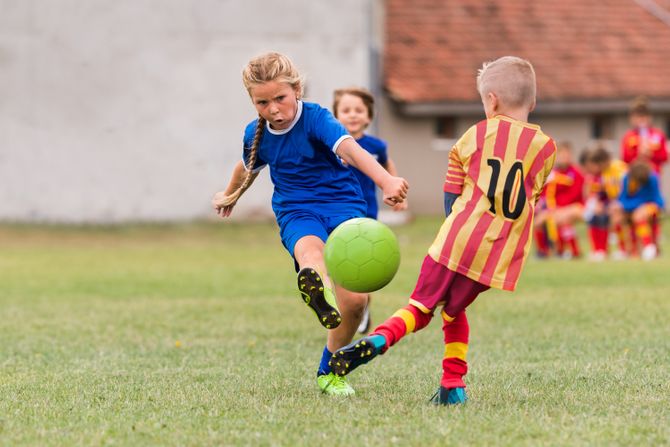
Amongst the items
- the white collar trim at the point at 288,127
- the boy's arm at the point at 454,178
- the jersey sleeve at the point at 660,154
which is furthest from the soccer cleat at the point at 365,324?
the jersey sleeve at the point at 660,154

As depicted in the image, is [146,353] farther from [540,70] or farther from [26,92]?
[540,70]

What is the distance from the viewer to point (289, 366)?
7.61 metres

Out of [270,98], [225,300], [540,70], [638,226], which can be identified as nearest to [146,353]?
[270,98]

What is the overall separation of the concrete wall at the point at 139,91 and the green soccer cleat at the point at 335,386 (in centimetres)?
2086

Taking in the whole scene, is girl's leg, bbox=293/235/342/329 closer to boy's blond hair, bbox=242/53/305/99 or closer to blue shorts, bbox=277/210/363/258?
blue shorts, bbox=277/210/363/258

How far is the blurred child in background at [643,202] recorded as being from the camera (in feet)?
61.6

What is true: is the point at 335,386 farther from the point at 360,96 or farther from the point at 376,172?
the point at 360,96

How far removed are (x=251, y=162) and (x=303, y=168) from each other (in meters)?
0.32

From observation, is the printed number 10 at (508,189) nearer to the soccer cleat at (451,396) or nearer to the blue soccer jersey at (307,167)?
the soccer cleat at (451,396)

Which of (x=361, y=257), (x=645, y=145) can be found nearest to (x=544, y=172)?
(x=361, y=257)

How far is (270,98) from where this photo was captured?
6273 mm

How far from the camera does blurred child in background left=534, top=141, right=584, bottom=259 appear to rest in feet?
64.3

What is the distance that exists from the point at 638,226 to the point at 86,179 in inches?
527

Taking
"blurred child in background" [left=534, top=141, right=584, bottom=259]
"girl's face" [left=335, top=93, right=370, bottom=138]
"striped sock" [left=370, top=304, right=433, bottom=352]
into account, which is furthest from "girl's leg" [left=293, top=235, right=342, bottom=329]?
"blurred child in background" [left=534, top=141, right=584, bottom=259]
